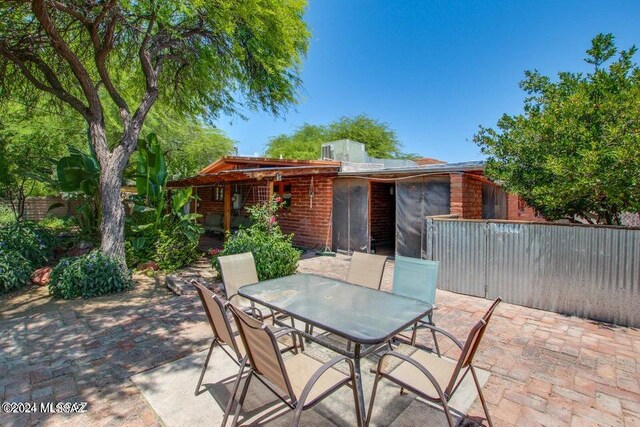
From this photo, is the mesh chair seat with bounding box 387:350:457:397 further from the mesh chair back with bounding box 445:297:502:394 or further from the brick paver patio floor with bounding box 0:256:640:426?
the brick paver patio floor with bounding box 0:256:640:426

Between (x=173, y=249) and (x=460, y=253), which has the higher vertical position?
(x=460, y=253)

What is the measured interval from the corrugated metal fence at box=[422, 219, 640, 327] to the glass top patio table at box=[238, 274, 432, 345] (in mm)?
3294

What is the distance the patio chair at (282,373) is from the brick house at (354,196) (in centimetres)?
550

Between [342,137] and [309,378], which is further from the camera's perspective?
[342,137]

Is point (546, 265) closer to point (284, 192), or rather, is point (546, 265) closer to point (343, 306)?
point (343, 306)

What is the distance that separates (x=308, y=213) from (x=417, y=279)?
23.6 ft

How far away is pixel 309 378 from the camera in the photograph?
2477 millimetres

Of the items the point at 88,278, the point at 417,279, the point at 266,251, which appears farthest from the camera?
the point at 266,251

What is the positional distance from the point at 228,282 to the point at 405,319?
241 centimetres

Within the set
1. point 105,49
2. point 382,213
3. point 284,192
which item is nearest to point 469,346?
point 105,49

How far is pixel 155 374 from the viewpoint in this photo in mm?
3266

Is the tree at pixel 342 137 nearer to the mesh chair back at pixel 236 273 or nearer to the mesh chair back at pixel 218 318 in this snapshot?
the mesh chair back at pixel 236 273

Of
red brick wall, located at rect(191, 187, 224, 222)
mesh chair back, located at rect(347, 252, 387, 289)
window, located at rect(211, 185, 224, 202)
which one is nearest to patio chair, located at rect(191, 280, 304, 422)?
mesh chair back, located at rect(347, 252, 387, 289)

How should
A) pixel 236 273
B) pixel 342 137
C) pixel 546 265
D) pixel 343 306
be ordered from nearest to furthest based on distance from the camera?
pixel 343 306, pixel 236 273, pixel 546 265, pixel 342 137
